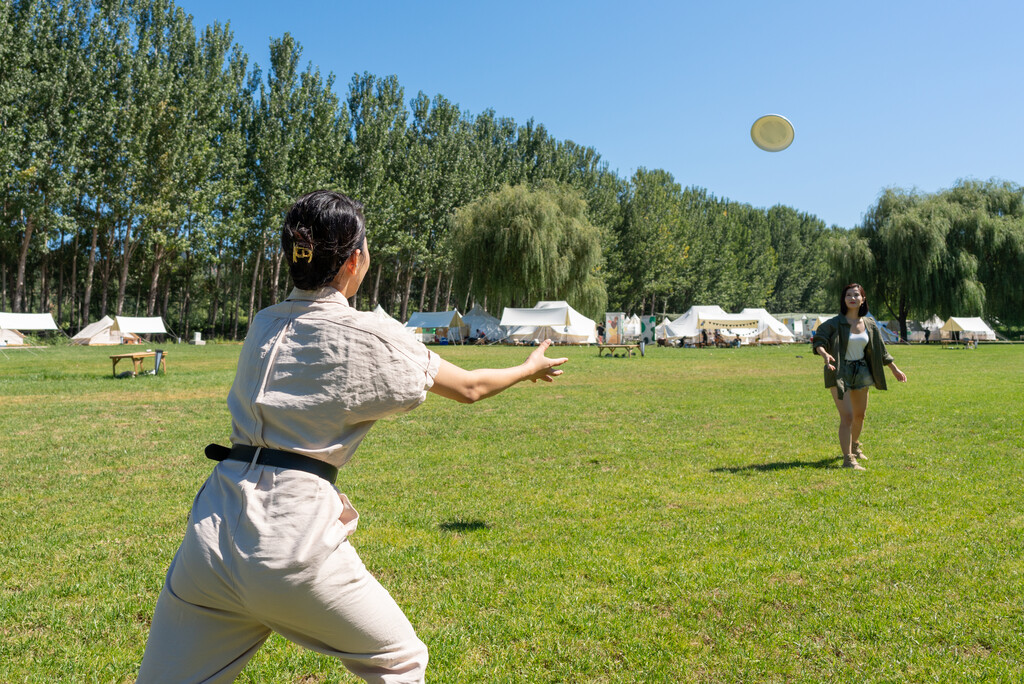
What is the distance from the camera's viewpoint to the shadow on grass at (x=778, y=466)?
771 centimetres

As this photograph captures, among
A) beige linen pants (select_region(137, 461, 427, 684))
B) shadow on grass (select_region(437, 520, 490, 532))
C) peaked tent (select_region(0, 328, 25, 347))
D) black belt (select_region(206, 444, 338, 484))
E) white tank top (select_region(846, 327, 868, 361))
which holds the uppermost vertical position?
white tank top (select_region(846, 327, 868, 361))

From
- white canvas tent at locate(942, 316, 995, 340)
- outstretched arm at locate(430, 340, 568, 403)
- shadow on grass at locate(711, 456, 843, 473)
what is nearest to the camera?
outstretched arm at locate(430, 340, 568, 403)

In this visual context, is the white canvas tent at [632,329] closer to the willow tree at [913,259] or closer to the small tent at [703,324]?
the small tent at [703,324]

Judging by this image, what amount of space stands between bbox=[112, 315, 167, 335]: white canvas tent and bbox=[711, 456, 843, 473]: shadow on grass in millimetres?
41579

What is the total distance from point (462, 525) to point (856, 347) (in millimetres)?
4833

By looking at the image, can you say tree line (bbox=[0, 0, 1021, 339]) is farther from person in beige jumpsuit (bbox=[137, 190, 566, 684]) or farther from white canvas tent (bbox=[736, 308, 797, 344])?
person in beige jumpsuit (bbox=[137, 190, 566, 684])

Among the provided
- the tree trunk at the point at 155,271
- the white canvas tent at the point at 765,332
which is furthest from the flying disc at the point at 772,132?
the white canvas tent at the point at 765,332

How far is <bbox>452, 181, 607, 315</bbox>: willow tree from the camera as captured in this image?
48.3 m

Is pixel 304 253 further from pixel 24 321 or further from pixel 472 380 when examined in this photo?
pixel 24 321

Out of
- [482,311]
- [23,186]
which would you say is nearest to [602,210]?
[482,311]

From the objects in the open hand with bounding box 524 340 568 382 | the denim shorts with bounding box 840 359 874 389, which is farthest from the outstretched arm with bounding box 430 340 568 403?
the denim shorts with bounding box 840 359 874 389

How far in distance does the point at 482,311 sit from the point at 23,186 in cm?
2865

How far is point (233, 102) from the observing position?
149ft

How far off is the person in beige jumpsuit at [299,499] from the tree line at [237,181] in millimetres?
39877
